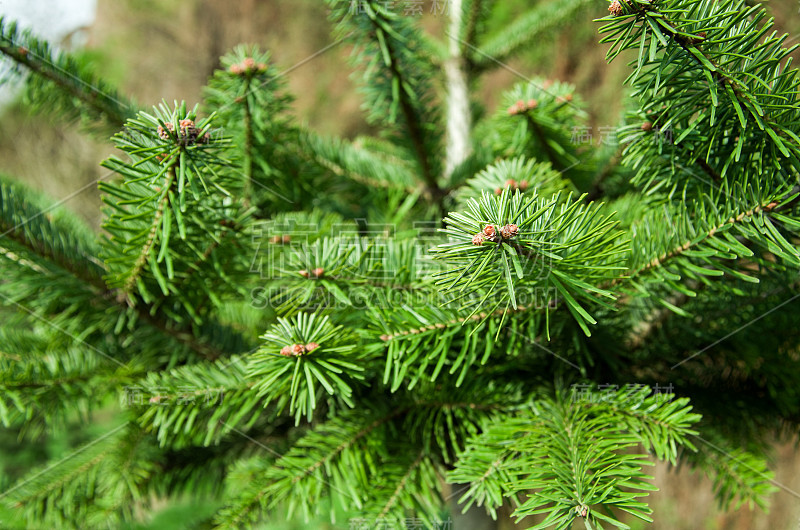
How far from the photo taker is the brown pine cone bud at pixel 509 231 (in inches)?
7.6

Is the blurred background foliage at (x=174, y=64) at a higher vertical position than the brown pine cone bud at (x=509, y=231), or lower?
higher

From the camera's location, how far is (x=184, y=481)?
43 centimetres

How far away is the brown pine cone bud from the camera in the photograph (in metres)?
0.19

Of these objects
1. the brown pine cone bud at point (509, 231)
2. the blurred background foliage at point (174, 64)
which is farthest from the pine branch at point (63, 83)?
the blurred background foliage at point (174, 64)

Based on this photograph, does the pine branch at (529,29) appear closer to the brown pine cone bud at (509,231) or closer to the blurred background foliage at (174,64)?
the brown pine cone bud at (509,231)

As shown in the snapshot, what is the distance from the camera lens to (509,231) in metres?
0.19

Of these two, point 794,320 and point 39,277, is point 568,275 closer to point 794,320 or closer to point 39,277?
point 794,320

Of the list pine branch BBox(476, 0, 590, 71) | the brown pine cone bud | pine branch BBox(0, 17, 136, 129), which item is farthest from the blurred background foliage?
the brown pine cone bud

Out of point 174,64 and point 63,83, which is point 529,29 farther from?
point 174,64

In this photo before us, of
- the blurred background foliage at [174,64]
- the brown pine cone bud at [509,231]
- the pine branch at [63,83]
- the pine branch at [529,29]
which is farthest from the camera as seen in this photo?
the blurred background foliage at [174,64]

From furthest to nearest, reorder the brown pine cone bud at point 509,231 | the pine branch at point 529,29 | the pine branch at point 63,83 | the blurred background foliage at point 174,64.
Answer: the blurred background foliage at point 174,64 → the pine branch at point 529,29 → the pine branch at point 63,83 → the brown pine cone bud at point 509,231

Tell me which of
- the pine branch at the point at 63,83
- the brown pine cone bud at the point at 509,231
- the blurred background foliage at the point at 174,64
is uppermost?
the blurred background foliage at the point at 174,64

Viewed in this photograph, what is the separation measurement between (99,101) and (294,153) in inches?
6.5

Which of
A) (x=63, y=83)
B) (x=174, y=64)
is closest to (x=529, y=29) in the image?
(x=63, y=83)
